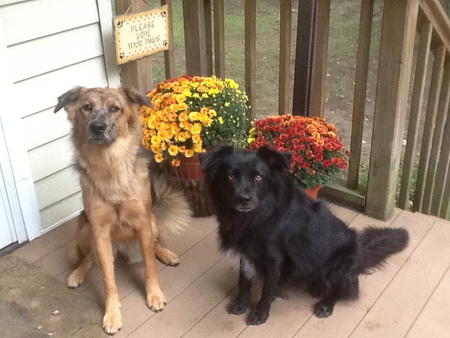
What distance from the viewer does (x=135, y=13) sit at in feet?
8.95

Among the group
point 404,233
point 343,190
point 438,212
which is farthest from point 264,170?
point 438,212

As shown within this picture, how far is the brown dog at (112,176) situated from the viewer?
2.10 meters

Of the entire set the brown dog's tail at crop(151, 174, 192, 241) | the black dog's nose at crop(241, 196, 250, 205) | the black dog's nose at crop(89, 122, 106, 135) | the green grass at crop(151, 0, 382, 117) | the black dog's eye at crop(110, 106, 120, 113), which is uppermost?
the black dog's eye at crop(110, 106, 120, 113)

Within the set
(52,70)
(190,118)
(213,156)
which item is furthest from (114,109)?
(52,70)

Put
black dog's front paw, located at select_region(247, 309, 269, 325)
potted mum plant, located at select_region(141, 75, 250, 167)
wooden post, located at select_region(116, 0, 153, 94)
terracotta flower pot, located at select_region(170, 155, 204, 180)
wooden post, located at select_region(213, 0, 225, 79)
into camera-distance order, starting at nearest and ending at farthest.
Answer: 1. black dog's front paw, located at select_region(247, 309, 269, 325)
2. potted mum plant, located at select_region(141, 75, 250, 167)
3. terracotta flower pot, located at select_region(170, 155, 204, 180)
4. wooden post, located at select_region(116, 0, 153, 94)
5. wooden post, located at select_region(213, 0, 225, 79)

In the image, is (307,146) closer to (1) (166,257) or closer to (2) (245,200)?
(2) (245,200)

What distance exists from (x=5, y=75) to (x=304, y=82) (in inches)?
64.1

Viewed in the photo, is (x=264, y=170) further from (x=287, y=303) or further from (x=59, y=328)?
(x=59, y=328)

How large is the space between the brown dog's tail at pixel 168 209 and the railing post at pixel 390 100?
43.0 inches

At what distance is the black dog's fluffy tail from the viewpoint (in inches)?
97.0

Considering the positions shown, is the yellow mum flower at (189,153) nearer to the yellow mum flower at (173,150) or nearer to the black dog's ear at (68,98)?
the yellow mum flower at (173,150)

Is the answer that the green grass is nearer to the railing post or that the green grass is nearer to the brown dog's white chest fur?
the railing post

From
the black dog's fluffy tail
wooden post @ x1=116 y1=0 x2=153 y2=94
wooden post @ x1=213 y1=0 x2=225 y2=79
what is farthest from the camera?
wooden post @ x1=213 y1=0 x2=225 y2=79

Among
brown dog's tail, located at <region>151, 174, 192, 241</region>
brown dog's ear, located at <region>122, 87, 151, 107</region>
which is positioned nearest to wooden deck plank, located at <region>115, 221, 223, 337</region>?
brown dog's tail, located at <region>151, 174, 192, 241</region>
